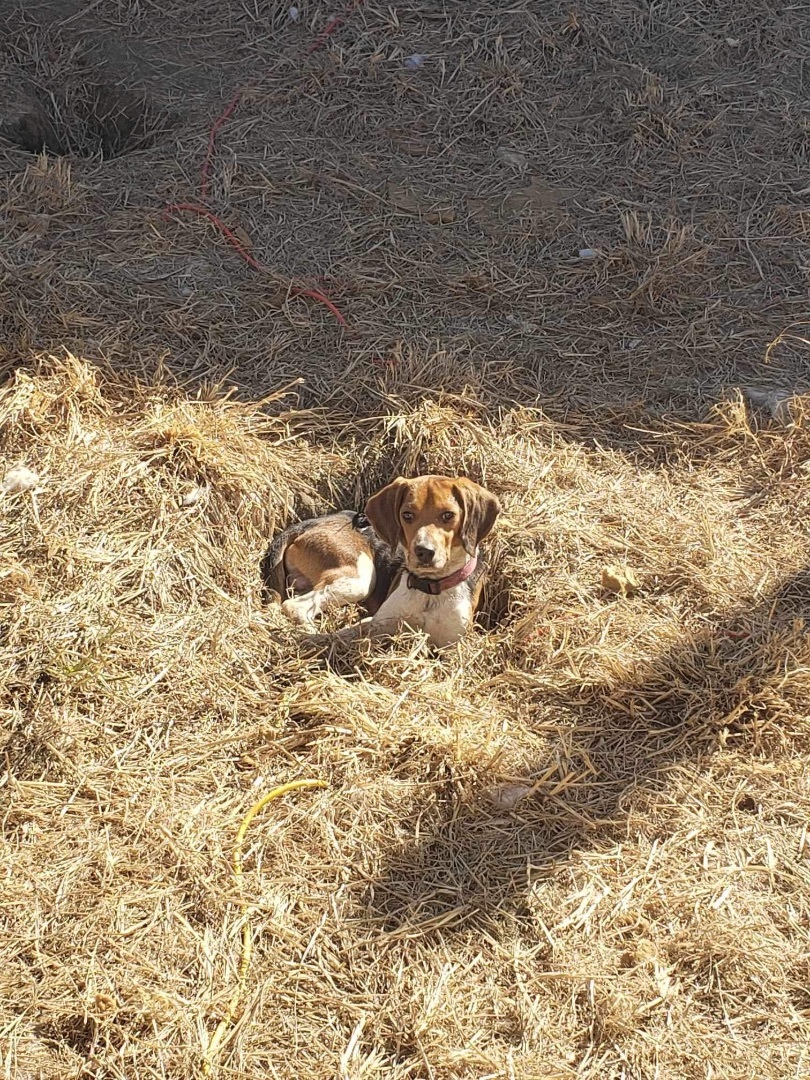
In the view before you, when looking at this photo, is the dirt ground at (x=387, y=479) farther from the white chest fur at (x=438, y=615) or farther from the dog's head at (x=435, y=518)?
the dog's head at (x=435, y=518)

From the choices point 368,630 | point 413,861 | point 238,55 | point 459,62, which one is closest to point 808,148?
point 459,62

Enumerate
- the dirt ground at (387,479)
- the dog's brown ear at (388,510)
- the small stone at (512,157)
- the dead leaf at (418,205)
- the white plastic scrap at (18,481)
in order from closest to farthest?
the dirt ground at (387,479) → the white plastic scrap at (18,481) → the dog's brown ear at (388,510) → the dead leaf at (418,205) → the small stone at (512,157)

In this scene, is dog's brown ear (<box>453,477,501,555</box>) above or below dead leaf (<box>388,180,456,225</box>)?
below

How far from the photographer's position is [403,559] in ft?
18.0

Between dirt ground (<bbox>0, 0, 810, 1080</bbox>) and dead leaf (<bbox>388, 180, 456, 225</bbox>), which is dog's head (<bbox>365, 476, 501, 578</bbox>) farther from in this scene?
dead leaf (<bbox>388, 180, 456, 225</bbox>)

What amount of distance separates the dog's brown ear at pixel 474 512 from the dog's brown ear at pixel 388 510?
0.25 meters

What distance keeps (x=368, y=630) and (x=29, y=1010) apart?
7.33 ft

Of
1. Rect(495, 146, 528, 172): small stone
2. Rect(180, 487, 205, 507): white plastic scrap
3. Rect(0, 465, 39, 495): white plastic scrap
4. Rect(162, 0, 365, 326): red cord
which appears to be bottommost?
Rect(180, 487, 205, 507): white plastic scrap

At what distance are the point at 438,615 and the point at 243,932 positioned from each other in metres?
1.82

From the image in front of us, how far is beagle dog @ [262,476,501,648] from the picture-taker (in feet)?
15.8

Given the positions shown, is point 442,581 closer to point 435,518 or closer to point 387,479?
point 435,518

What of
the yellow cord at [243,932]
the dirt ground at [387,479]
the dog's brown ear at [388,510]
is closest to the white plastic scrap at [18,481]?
the dirt ground at [387,479]

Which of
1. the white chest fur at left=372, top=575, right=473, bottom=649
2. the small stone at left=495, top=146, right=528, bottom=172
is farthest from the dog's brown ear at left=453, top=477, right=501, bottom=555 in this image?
the small stone at left=495, top=146, right=528, bottom=172

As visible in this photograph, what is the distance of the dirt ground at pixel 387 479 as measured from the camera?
133 inches
